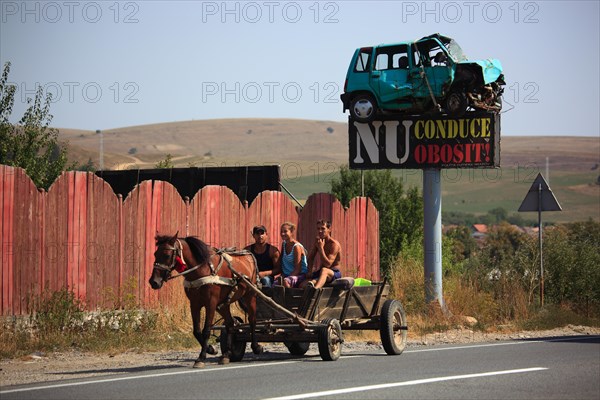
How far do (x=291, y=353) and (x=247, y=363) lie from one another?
157 cm

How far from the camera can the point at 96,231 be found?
63.8 ft

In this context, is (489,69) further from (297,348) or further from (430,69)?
(297,348)

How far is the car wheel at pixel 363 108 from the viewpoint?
24547 millimetres

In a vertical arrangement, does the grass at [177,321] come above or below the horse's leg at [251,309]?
below

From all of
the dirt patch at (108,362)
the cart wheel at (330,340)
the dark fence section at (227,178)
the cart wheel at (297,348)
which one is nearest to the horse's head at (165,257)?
the dirt patch at (108,362)

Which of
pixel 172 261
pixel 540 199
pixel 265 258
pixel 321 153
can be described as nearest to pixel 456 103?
pixel 540 199

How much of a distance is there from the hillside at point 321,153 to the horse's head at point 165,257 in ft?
354

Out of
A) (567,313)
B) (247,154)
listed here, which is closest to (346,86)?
(567,313)

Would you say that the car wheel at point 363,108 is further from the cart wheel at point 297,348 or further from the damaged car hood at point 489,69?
the cart wheel at point 297,348

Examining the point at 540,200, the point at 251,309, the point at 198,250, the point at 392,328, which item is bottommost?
the point at 392,328

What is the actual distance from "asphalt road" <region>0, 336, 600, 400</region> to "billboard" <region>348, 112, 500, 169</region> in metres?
8.16

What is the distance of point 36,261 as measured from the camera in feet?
59.6

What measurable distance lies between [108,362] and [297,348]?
9.05 feet

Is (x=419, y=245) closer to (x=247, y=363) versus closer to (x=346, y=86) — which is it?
(x=346, y=86)
